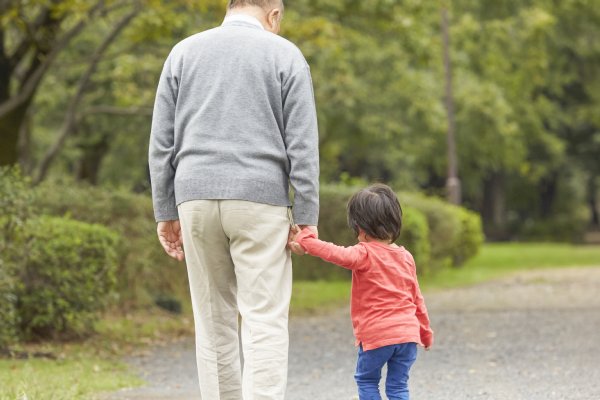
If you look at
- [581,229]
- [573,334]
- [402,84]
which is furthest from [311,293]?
[581,229]

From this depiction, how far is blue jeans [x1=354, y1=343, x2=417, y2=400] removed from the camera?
16.5ft

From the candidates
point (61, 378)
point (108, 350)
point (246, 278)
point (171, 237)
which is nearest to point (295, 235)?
point (246, 278)

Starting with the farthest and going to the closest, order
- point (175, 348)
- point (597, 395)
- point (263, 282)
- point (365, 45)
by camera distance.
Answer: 1. point (365, 45)
2. point (175, 348)
3. point (597, 395)
4. point (263, 282)

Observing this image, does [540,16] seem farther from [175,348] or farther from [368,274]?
[368,274]

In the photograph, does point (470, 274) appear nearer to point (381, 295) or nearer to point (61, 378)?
point (61, 378)

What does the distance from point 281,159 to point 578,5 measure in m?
23.4

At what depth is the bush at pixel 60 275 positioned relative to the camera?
989 cm

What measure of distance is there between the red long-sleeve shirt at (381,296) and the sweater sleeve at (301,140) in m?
0.33

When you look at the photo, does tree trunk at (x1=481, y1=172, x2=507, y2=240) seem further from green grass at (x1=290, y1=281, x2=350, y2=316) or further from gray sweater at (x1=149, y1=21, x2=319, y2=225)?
gray sweater at (x1=149, y1=21, x2=319, y2=225)

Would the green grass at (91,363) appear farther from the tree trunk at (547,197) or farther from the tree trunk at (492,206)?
the tree trunk at (547,197)

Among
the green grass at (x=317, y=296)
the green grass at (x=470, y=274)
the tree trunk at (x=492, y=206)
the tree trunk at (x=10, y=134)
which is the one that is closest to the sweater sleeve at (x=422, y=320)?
the green grass at (x=317, y=296)

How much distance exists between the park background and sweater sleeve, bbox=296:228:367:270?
2.44 meters

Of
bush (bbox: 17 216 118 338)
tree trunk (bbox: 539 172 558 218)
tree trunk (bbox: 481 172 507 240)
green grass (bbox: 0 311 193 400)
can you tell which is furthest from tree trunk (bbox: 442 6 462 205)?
tree trunk (bbox: 539 172 558 218)

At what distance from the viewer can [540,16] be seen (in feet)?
76.2
